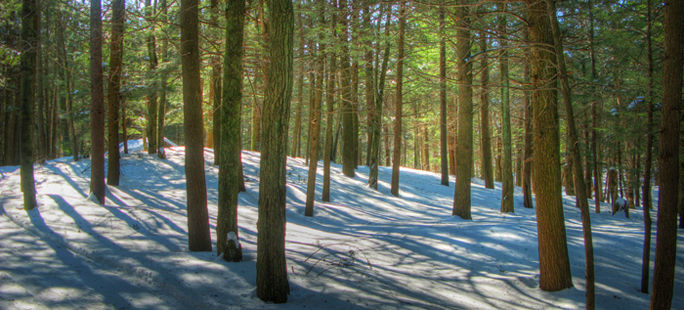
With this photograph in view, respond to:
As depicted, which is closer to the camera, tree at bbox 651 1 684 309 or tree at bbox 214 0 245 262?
tree at bbox 651 1 684 309

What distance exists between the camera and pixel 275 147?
4426 millimetres

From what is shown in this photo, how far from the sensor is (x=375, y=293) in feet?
17.5

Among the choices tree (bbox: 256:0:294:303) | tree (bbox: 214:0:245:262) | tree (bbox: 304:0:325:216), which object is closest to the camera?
tree (bbox: 256:0:294:303)

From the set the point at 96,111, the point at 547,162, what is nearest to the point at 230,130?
the point at 547,162

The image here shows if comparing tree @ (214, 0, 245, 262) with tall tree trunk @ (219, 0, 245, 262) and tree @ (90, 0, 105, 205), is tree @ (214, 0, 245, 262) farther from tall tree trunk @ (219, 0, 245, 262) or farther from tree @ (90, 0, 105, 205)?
tree @ (90, 0, 105, 205)

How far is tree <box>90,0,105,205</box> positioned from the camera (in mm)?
9648

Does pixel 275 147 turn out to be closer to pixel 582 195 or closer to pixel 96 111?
pixel 582 195

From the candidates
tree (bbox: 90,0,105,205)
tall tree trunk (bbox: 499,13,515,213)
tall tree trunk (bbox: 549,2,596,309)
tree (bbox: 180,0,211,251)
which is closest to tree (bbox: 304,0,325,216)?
tree (bbox: 180,0,211,251)

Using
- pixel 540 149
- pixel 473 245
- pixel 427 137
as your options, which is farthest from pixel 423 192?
pixel 427 137

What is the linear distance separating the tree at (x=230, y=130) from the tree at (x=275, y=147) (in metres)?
1.42

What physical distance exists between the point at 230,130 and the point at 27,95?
614cm

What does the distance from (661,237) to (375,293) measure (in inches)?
144

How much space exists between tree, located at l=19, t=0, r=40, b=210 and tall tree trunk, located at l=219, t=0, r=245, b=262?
5.78 metres

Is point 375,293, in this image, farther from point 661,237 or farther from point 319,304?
point 661,237
